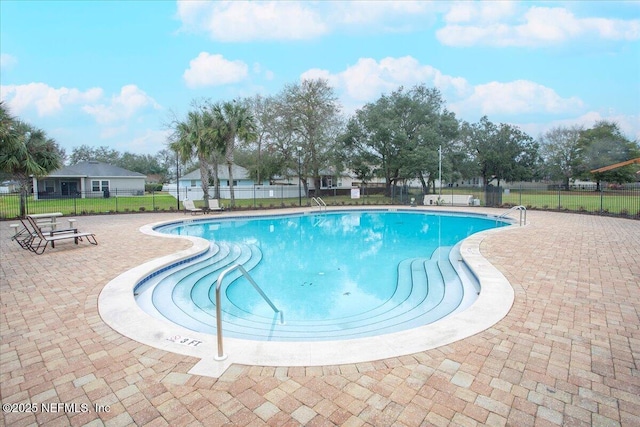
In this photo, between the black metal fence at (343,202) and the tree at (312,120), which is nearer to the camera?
the black metal fence at (343,202)

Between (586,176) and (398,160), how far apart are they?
31.8 metres

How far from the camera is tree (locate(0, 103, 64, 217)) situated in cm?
1366

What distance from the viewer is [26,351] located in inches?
129

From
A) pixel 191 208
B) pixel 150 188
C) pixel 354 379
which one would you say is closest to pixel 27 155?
pixel 191 208

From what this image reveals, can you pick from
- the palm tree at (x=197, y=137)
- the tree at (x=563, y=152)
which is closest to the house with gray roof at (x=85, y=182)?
the palm tree at (x=197, y=137)

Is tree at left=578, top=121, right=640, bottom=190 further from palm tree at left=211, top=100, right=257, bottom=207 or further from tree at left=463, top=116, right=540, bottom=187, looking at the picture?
palm tree at left=211, top=100, right=257, bottom=207

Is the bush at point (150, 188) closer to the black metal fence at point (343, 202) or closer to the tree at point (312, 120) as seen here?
the black metal fence at point (343, 202)

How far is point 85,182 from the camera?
31.9 metres

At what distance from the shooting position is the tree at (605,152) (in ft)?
123

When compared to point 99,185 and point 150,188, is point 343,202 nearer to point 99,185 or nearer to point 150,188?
point 99,185

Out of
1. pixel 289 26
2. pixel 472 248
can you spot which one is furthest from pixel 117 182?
pixel 472 248

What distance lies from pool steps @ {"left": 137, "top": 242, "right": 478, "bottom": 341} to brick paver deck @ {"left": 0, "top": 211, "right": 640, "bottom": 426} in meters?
1.12

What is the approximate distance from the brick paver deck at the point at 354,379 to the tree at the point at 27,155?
500 inches

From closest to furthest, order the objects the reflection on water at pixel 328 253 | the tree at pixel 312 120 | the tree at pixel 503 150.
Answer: the reflection on water at pixel 328 253 → the tree at pixel 312 120 → the tree at pixel 503 150
